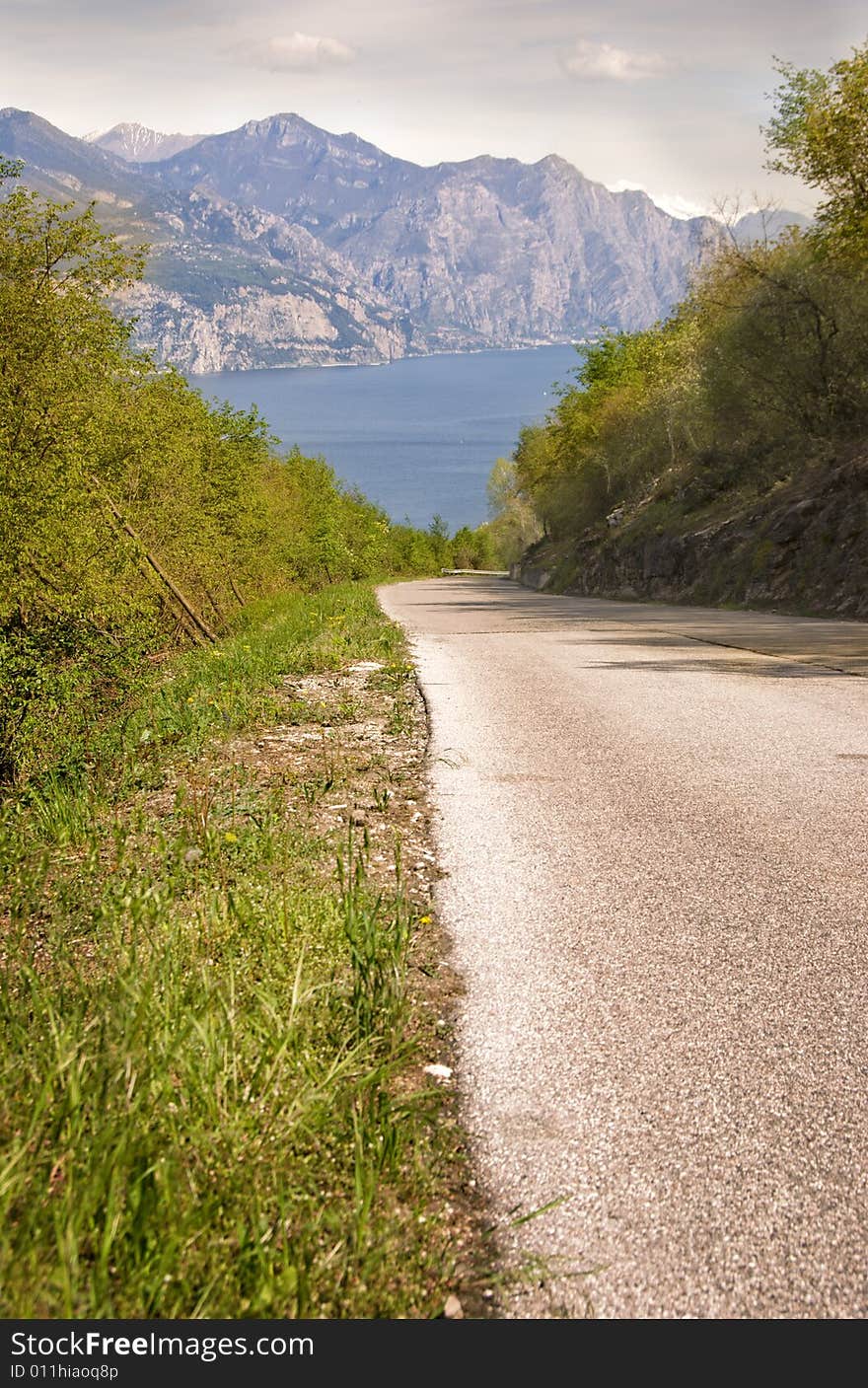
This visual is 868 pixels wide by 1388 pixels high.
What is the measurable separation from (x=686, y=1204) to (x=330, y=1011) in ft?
3.81

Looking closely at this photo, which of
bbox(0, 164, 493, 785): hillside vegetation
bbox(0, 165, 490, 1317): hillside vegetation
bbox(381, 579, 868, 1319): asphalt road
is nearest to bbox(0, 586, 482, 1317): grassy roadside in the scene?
bbox(0, 165, 490, 1317): hillside vegetation

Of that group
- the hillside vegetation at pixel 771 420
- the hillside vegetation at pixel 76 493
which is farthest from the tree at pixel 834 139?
the hillside vegetation at pixel 76 493

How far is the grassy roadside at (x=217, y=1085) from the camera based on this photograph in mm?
1864

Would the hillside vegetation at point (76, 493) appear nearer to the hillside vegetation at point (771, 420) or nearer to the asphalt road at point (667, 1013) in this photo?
the asphalt road at point (667, 1013)

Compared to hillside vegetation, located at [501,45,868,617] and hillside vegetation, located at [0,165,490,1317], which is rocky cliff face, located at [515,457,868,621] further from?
hillside vegetation, located at [0,165,490,1317]

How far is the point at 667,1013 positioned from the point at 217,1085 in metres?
1.48

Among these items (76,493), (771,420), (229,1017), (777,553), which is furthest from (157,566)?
(229,1017)

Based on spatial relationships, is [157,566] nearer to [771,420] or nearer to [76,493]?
[76,493]

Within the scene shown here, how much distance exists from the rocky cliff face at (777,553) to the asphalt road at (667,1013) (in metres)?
15.9

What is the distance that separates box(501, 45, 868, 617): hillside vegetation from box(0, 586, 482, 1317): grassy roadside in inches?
757

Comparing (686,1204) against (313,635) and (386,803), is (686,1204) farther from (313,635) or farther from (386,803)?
(313,635)

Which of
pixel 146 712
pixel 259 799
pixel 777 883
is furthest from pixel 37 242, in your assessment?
pixel 777 883

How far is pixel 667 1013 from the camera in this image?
305cm

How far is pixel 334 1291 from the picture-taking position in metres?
1.89
